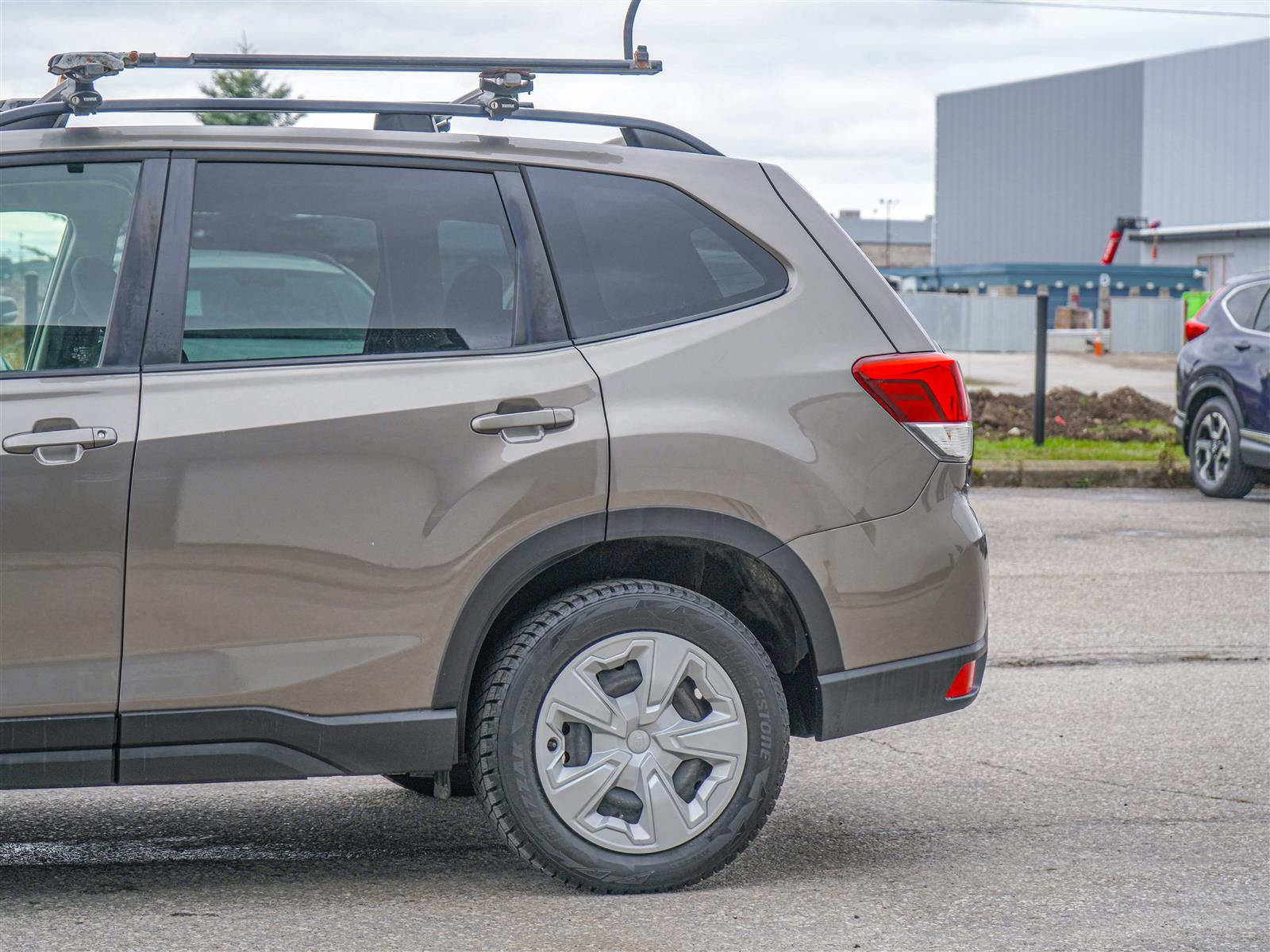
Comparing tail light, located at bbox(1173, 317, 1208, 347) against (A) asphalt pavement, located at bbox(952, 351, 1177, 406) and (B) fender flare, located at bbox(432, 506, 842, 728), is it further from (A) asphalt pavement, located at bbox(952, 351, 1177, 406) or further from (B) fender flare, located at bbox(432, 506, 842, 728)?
(B) fender flare, located at bbox(432, 506, 842, 728)

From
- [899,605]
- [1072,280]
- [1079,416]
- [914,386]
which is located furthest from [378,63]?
[1072,280]

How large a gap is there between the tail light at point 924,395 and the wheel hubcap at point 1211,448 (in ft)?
28.9

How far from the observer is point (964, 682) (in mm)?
3959

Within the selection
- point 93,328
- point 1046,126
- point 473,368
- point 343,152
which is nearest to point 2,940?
point 93,328

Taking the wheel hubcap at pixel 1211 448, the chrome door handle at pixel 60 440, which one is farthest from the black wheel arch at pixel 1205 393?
the chrome door handle at pixel 60 440

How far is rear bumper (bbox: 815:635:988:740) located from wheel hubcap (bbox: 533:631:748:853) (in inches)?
10.0

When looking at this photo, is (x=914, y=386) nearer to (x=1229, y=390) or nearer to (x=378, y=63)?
(x=378, y=63)

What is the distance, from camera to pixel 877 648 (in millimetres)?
3822

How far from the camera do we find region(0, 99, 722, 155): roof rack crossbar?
3.55m

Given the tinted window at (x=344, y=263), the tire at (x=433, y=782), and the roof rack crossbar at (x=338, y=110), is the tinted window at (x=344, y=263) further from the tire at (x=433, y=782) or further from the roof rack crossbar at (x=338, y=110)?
the tire at (x=433, y=782)

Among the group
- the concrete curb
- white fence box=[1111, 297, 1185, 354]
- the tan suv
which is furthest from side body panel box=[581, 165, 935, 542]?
white fence box=[1111, 297, 1185, 354]

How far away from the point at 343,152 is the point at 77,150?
0.61m

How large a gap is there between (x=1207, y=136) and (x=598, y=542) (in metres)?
61.1

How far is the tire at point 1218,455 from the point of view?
1188 cm
